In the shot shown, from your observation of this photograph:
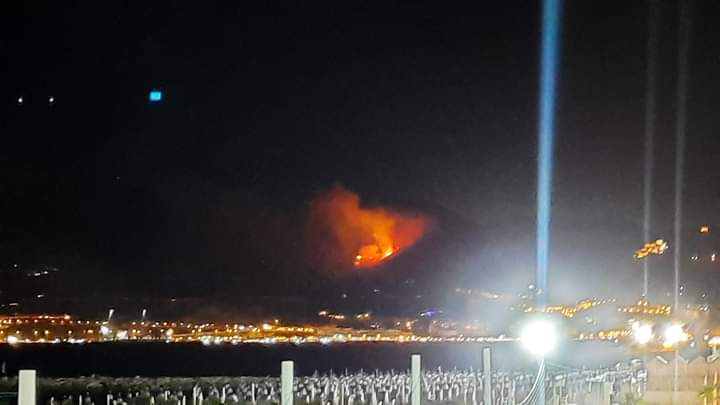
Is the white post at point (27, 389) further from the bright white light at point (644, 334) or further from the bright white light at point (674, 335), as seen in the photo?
the bright white light at point (644, 334)

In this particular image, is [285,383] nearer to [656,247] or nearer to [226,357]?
[656,247]

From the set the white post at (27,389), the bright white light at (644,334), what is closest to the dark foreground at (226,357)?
the bright white light at (644,334)

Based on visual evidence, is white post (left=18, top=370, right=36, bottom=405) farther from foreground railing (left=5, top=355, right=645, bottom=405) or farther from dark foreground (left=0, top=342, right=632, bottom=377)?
dark foreground (left=0, top=342, right=632, bottom=377)

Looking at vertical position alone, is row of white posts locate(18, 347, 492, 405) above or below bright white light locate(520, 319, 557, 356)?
below

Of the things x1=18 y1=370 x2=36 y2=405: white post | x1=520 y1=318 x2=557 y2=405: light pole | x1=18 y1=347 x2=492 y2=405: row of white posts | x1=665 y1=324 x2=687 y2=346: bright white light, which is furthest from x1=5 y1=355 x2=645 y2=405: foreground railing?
x1=18 y1=370 x2=36 y2=405: white post

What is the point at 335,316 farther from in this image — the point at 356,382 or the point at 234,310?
the point at 356,382

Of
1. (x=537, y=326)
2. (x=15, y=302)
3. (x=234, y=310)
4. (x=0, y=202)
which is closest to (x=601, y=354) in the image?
(x=537, y=326)

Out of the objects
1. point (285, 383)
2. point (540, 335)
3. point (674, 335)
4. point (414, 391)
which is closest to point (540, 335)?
point (540, 335)
